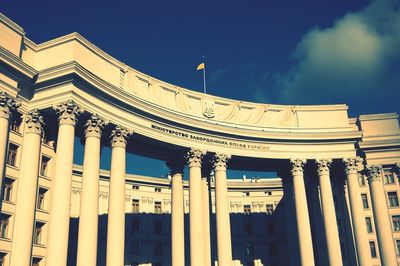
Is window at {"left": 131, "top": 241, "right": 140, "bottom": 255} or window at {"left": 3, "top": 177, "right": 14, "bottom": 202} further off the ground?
window at {"left": 3, "top": 177, "right": 14, "bottom": 202}

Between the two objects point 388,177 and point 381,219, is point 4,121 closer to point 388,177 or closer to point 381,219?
point 381,219

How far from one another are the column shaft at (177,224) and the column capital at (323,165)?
59.1 ft

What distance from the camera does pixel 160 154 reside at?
55250mm

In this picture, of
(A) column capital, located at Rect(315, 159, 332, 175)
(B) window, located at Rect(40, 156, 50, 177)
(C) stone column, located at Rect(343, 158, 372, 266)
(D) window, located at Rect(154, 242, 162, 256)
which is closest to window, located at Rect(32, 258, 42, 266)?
A: (B) window, located at Rect(40, 156, 50, 177)

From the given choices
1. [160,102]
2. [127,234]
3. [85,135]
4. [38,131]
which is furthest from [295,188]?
[127,234]

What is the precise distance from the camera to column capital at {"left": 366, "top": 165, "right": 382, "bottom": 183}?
62.0m

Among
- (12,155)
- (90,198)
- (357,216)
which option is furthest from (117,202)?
(357,216)

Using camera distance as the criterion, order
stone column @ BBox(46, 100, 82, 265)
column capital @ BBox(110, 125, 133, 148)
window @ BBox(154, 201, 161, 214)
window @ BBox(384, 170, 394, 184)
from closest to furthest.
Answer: stone column @ BBox(46, 100, 82, 265)
column capital @ BBox(110, 125, 133, 148)
window @ BBox(384, 170, 394, 184)
window @ BBox(154, 201, 161, 214)

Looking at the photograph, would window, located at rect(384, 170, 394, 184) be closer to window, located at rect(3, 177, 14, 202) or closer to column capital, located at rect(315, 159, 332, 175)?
column capital, located at rect(315, 159, 332, 175)

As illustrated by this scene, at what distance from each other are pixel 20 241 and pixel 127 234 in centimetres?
4598

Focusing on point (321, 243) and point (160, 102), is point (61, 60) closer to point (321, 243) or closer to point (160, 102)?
point (160, 102)

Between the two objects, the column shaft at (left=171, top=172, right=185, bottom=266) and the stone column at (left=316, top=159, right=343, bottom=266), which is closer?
the column shaft at (left=171, top=172, right=185, bottom=266)

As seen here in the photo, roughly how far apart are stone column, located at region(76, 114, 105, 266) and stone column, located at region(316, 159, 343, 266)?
28.8 meters

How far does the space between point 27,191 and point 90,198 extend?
5.54m
